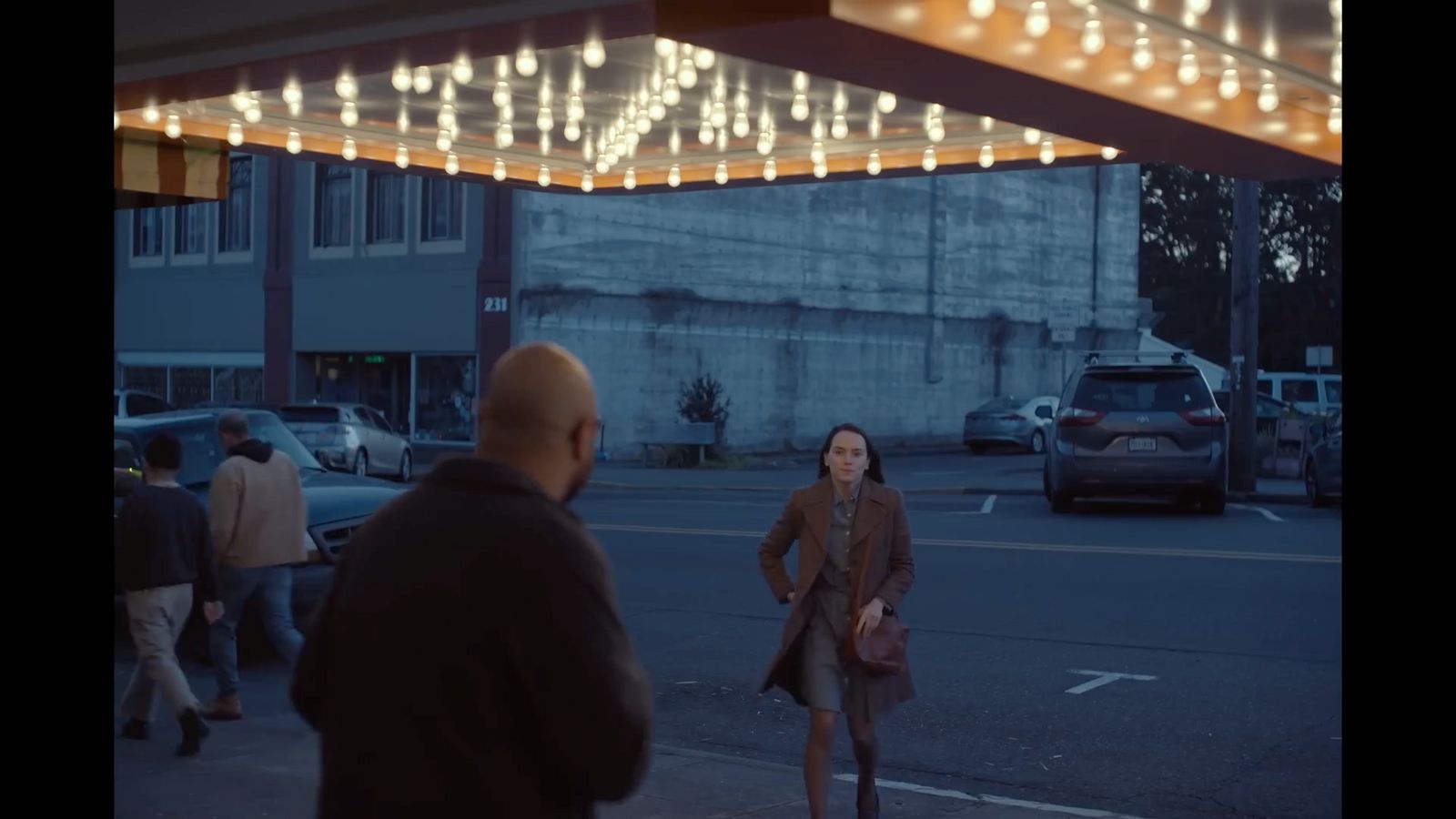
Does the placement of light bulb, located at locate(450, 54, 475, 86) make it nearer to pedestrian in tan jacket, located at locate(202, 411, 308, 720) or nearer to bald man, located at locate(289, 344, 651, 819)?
pedestrian in tan jacket, located at locate(202, 411, 308, 720)

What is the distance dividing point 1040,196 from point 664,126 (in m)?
37.5

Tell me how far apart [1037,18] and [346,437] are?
20.9 metres

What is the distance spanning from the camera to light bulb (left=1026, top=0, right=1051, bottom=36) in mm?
7910

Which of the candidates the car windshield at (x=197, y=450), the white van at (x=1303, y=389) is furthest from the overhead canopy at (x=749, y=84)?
the white van at (x=1303, y=389)

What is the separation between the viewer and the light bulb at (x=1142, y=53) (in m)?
8.51

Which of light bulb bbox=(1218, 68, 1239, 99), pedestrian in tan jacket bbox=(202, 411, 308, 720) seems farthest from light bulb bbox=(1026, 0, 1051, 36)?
pedestrian in tan jacket bbox=(202, 411, 308, 720)

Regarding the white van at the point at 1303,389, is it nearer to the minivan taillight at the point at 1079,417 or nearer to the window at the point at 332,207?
the minivan taillight at the point at 1079,417

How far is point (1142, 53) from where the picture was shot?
8.59 m

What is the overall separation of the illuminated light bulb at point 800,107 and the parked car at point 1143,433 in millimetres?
9861

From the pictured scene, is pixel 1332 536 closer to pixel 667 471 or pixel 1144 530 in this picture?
pixel 1144 530

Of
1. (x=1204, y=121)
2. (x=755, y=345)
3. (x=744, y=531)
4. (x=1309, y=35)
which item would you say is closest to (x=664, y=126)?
(x=1204, y=121)

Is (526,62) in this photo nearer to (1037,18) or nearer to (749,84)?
(749,84)

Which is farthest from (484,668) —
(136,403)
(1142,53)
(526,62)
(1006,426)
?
(1006,426)

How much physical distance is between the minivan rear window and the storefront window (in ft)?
55.2
